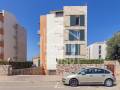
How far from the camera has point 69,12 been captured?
209 feet

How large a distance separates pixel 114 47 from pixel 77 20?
914 cm

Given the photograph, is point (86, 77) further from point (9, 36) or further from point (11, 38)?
point (11, 38)

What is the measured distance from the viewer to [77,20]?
209 feet

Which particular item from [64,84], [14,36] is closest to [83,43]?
[14,36]

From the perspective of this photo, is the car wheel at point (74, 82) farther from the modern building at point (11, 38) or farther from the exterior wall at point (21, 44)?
the exterior wall at point (21, 44)

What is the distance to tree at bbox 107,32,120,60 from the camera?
193ft

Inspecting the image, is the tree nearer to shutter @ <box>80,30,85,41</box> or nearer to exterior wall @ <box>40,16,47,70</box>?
shutter @ <box>80,30,85,41</box>

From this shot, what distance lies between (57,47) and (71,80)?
38320 mm

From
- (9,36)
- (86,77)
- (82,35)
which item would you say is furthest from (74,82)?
(9,36)

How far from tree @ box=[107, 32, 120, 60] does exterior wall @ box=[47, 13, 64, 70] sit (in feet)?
32.5

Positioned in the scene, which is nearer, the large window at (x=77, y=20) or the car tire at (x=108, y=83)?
the car tire at (x=108, y=83)

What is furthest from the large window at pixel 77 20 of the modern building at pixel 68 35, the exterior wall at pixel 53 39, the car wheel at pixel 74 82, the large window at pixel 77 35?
the car wheel at pixel 74 82

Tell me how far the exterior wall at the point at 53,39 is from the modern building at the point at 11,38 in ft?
34.8

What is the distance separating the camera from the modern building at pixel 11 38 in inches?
2859
